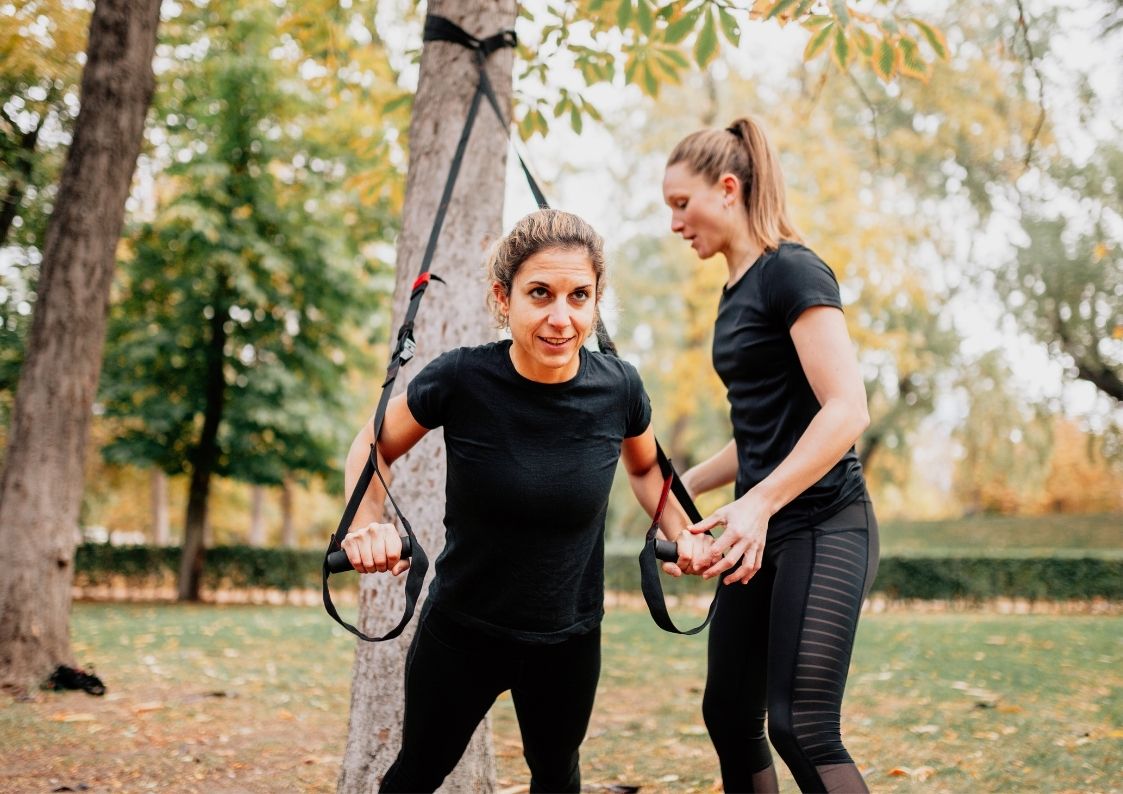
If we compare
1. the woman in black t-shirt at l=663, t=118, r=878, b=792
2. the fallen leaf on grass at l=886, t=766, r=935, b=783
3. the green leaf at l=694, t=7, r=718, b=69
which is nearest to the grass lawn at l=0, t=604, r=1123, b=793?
the fallen leaf on grass at l=886, t=766, r=935, b=783

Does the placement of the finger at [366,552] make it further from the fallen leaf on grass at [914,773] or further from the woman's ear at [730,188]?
the fallen leaf on grass at [914,773]

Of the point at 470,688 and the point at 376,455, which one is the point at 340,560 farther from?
the point at 470,688

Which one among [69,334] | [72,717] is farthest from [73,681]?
[69,334]

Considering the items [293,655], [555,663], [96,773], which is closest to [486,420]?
[555,663]

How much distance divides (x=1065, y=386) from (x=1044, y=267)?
3.38 m

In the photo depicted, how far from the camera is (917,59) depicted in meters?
4.13

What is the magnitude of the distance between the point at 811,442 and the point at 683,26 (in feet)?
7.88

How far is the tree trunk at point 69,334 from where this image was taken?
6164 mm

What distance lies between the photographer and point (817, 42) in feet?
12.9

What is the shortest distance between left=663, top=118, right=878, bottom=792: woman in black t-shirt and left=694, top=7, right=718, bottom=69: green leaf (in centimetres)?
129

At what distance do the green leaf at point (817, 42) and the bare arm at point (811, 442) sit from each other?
6.27ft

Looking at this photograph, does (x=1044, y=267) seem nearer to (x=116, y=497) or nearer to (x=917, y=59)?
(x=917, y=59)

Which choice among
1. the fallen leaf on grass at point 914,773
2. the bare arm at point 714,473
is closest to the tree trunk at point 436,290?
the bare arm at point 714,473

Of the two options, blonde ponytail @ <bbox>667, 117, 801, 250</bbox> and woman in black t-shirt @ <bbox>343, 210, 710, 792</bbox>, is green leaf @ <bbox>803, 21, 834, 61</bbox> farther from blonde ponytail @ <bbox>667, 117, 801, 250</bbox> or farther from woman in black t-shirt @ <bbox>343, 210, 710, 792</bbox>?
woman in black t-shirt @ <bbox>343, 210, 710, 792</bbox>
